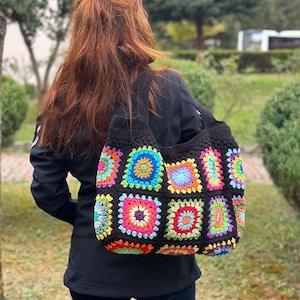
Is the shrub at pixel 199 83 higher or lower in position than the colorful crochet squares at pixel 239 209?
lower

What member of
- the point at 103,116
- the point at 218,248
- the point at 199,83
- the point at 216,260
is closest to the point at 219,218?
the point at 218,248

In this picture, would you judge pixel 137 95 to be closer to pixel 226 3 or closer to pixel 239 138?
pixel 239 138

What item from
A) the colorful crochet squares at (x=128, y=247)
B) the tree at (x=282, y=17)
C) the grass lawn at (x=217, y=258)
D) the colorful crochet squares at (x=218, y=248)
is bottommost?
the tree at (x=282, y=17)

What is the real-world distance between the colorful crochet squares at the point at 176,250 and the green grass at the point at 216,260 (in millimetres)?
2418

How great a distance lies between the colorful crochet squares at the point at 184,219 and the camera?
199cm

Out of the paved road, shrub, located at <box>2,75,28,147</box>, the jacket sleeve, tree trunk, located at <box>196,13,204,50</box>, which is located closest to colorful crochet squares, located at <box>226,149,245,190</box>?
the jacket sleeve

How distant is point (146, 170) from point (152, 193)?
0.26 feet

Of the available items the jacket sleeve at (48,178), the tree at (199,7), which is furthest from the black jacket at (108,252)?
the tree at (199,7)

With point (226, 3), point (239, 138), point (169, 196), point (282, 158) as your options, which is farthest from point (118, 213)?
point (226, 3)

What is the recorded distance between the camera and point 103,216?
6.57ft

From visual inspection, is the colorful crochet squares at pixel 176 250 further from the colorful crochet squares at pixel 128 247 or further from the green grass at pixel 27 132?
the green grass at pixel 27 132

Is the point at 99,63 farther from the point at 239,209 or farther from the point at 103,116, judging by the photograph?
the point at 239,209

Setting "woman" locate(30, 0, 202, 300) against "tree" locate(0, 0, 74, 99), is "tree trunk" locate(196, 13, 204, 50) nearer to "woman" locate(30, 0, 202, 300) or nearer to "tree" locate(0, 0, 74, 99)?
"tree" locate(0, 0, 74, 99)

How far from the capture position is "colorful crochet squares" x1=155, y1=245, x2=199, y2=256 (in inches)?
79.9
